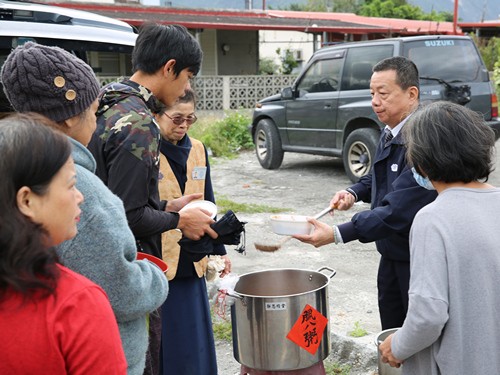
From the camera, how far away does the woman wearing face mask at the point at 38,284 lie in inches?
55.9

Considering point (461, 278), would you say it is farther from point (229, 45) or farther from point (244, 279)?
point (229, 45)

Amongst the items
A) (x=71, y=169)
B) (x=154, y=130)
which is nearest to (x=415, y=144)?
(x=154, y=130)

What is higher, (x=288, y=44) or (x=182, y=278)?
(x=182, y=278)

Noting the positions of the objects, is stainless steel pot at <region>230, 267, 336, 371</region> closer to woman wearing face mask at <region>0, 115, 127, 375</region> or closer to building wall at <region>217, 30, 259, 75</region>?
woman wearing face mask at <region>0, 115, 127, 375</region>

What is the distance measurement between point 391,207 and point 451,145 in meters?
A: 0.92

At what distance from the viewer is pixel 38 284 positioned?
1429 mm

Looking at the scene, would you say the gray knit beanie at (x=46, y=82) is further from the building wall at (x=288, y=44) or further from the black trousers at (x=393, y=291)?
the building wall at (x=288, y=44)

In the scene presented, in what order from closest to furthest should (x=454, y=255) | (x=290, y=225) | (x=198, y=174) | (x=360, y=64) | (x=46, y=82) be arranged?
(x=46, y=82) → (x=454, y=255) → (x=290, y=225) → (x=198, y=174) → (x=360, y=64)

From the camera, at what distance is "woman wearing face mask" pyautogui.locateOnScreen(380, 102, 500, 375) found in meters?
2.10

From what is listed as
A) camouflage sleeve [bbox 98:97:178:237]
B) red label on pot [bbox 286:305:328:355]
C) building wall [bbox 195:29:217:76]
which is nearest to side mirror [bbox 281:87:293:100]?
A: red label on pot [bbox 286:305:328:355]

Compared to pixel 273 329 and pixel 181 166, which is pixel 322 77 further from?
pixel 273 329

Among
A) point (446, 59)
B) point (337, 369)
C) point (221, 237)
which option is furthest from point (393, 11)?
point (221, 237)

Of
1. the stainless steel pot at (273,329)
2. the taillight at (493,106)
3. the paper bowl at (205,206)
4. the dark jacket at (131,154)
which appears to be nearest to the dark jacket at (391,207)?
the stainless steel pot at (273,329)

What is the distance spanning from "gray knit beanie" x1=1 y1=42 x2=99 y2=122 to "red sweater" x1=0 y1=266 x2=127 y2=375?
0.69m
